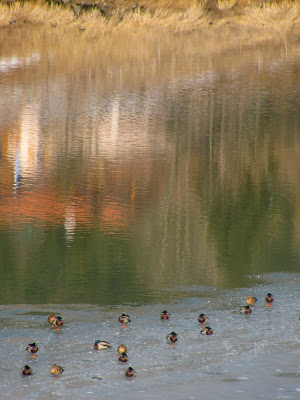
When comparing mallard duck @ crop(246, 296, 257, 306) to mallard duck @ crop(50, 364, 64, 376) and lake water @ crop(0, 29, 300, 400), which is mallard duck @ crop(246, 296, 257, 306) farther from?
mallard duck @ crop(50, 364, 64, 376)

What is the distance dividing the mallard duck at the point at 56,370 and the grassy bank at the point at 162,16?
178ft

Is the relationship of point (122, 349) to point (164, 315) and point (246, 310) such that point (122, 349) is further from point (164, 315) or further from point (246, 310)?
point (246, 310)

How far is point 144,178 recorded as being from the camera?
2783 cm

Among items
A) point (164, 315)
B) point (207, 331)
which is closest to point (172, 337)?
point (207, 331)

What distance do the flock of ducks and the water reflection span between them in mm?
1591

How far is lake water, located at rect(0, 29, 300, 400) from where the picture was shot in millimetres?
12367

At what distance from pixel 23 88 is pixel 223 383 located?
38.9 m

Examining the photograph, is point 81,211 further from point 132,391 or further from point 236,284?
point 132,391

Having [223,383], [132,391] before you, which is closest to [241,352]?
[223,383]

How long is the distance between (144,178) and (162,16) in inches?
1583

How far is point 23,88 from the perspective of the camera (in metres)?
48.5

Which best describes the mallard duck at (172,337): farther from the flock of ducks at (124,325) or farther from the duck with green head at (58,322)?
the duck with green head at (58,322)

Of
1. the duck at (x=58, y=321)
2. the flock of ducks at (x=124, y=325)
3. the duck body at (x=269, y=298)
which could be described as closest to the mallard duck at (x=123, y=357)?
the flock of ducks at (x=124, y=325)

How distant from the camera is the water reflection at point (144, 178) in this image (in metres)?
17.6
